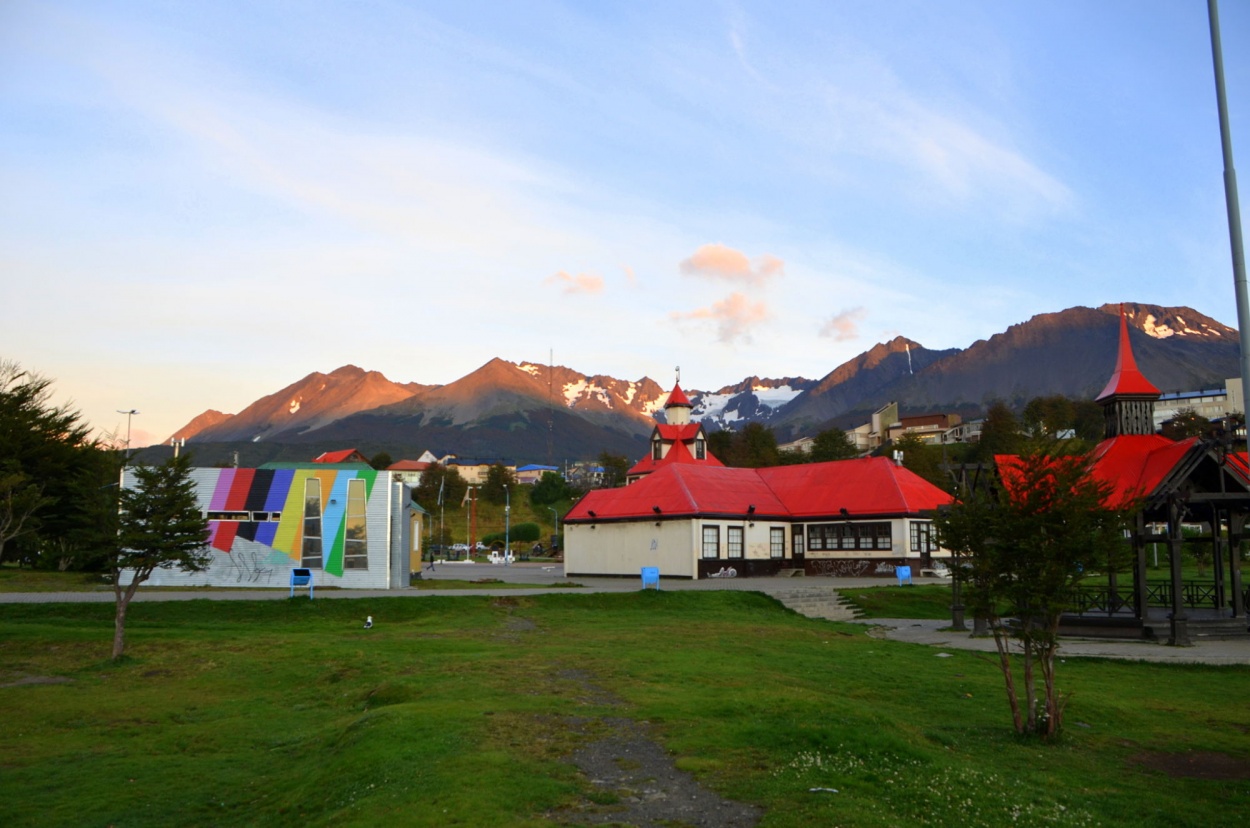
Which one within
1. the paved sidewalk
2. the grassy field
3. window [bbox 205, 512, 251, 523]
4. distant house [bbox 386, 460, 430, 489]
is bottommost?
the paved sidewalk

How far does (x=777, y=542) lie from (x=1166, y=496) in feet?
90.9

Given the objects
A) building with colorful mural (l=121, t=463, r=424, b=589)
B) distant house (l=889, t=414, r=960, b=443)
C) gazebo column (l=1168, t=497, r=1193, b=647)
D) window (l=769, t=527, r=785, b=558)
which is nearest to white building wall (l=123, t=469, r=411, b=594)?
building with colorful mural (l=121, t=463, r=424, b=589)

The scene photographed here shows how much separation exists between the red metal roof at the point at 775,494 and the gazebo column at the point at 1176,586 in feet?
73.4

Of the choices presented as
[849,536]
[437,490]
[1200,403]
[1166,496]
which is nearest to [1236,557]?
[1166,496]

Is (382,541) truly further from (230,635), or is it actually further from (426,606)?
(230,635)

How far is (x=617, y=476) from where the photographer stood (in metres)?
126

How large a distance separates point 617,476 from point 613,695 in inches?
4332

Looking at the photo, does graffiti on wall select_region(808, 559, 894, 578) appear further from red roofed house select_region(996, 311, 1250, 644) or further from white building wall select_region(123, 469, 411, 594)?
white building wall select_region(123, 469, 411, 594)

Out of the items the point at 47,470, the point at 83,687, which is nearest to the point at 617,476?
the point at 47,470

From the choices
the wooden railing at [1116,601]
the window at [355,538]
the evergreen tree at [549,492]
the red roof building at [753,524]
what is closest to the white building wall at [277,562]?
the window at [355,538]

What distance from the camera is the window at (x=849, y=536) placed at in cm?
5019

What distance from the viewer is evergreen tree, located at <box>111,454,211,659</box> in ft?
73.0

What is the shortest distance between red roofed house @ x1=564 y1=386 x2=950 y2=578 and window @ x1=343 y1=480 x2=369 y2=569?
1567 cm

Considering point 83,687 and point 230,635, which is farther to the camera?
point 230,635
